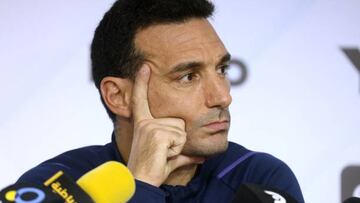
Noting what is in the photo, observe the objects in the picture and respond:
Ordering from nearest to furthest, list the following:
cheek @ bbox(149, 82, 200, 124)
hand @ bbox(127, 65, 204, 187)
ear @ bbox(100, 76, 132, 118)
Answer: hand @ bbox(127, 65, 204, 187), cheek @ bbox(149, 82, 200, 124), ear @ bbox(100, 76, 132, 118)

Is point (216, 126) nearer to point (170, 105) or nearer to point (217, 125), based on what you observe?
point (217, 125)

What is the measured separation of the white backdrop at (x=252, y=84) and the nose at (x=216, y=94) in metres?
0.84

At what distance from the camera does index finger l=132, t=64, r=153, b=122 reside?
66.3 inches

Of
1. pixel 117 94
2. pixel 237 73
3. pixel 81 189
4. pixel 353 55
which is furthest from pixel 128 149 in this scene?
pixel 353 55

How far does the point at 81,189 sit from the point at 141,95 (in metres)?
0.82

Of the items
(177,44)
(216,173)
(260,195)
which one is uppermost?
(177,44)

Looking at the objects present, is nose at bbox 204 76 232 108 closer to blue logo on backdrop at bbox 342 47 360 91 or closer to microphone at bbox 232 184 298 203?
microphone at bbox 232 184 298 203

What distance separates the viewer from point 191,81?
5.45 ft

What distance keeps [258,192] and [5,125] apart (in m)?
1.52

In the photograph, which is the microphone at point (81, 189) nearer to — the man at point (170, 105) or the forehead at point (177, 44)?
the man at point (170, 105)

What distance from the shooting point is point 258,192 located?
43.8 inches

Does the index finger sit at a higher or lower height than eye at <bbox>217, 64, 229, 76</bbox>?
lower

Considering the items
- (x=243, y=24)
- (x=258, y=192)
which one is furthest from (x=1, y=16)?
(x=258, y=192)

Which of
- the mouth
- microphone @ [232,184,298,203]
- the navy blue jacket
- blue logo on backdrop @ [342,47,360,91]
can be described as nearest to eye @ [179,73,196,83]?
the mouth
